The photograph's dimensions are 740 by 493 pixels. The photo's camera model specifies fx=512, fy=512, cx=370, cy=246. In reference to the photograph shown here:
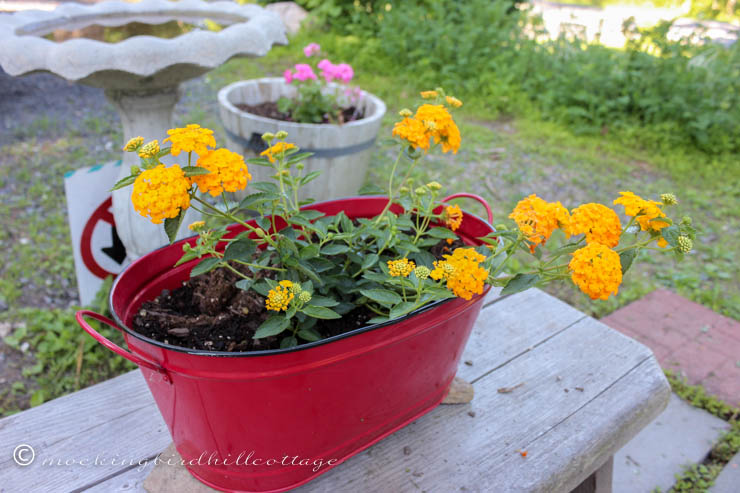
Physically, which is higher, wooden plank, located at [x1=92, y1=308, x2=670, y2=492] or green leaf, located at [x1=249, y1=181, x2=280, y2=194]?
green leaf, located at [x1=249, y1=181, x2=280, y2=194]

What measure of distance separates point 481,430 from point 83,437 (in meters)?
0.83

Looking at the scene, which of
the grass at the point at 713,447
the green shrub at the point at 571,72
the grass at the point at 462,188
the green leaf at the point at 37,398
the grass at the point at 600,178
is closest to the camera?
the grass at the point at 713,447

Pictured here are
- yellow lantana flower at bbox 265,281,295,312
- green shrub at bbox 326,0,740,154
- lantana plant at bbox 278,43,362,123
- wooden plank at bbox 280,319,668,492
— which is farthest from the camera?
green shrub at bbox 326,0,740,154

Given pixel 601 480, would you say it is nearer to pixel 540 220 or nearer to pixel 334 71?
pixel 540 220

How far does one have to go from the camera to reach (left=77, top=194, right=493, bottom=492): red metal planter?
2.53ft

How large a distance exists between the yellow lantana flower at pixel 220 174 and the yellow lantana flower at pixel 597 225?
517 mm

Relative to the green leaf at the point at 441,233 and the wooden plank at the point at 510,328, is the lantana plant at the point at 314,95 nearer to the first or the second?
the wooden plank at the point at 510,328

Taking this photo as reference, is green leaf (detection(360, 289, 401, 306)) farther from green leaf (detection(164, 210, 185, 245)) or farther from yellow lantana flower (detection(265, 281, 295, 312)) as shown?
green leaf (detection(164, 210, 185, 245))

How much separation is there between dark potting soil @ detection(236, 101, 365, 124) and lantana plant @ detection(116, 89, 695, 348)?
163cm

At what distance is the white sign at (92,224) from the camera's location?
73.0 inches

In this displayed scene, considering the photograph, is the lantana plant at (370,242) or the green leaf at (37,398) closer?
the lantana plant at (370,242)

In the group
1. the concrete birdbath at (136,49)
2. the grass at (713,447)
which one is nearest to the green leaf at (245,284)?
the concrete birdbath at (136,49)

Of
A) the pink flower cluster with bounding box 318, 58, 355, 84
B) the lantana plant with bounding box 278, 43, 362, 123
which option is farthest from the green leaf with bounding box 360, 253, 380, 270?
the pink flower cluster with bounding box 318, 58, 355, 84

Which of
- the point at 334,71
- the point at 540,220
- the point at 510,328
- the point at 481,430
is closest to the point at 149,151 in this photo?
the point at 540,220
